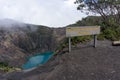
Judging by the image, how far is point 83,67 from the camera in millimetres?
9406

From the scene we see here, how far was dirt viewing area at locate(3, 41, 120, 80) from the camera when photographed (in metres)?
8.79

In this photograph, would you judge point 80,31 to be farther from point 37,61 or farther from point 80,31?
point 37,61

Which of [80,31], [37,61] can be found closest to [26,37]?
[37,61]

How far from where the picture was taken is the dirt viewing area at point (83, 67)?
8.79 meters

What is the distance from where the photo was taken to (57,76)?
8898mm

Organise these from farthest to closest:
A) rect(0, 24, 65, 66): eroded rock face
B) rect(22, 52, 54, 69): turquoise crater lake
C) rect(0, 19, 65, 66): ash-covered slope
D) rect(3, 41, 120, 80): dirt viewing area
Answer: rect(0, 19, 65, 66): ash-covered slope
rect(0, 24, 65, 66): eroded rock face
rect(22, 52, 54, 69): turquoise crater lake
rect(3, 41, 120, 80): dirt viewing area

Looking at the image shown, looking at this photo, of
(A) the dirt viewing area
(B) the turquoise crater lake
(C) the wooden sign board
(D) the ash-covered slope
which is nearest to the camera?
(A) the dirt viewing area

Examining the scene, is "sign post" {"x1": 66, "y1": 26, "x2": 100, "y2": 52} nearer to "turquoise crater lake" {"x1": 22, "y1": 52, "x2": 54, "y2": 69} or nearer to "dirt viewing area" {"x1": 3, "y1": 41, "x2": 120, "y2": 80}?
"dirt viewing area" {"x1": 3, "y1": 41, "x2": 120, "y2": 80}

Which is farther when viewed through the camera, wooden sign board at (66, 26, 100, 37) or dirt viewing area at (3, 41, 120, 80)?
wooden sign board at (66, 26, 100, 37)

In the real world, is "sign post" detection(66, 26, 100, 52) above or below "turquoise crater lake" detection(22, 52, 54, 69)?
above

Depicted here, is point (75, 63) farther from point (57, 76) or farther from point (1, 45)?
point (1, 45)

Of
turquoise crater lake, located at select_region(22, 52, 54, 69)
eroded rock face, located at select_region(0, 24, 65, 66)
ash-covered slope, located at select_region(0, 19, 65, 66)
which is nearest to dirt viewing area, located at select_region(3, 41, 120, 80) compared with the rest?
turquoise crater lake, located at select_region(22, 52, 54, 69)

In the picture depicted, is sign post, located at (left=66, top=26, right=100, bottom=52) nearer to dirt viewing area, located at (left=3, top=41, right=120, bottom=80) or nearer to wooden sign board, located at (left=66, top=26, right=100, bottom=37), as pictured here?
wooden sign board, located at (left=66, top=26, right=100, bottom=37)

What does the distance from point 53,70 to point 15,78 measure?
145 cm
